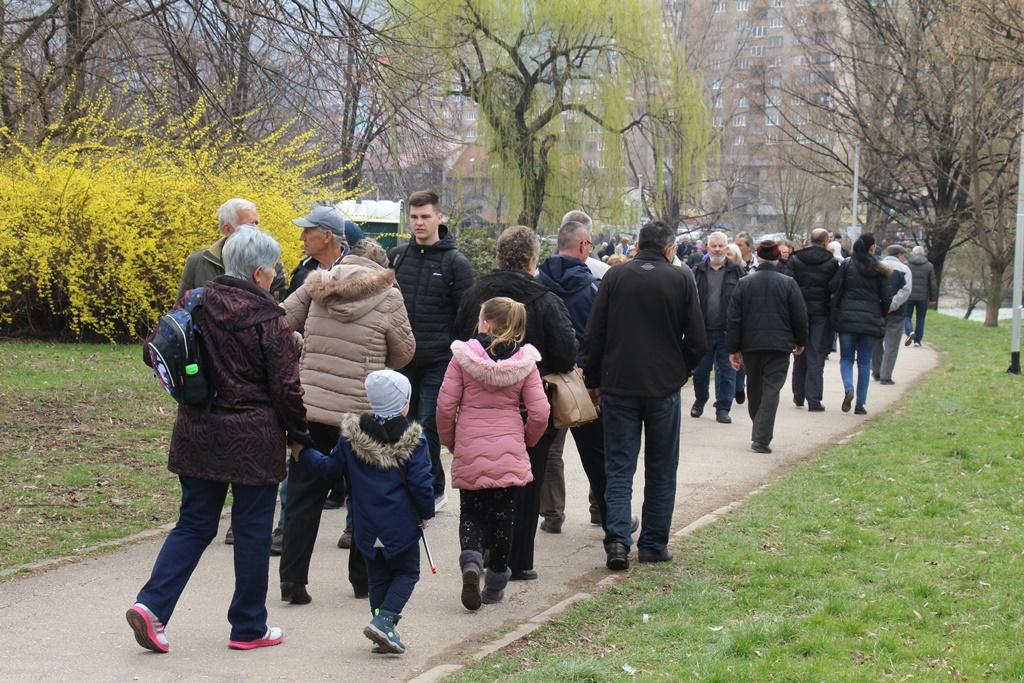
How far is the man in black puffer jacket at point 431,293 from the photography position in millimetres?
8086

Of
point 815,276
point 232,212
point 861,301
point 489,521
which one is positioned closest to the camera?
point 489,521

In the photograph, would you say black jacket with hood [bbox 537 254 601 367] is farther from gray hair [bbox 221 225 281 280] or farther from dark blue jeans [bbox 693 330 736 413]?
dark blue jeans [bbox 693 330 736 413]

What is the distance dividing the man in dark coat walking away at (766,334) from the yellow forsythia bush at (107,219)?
834cm

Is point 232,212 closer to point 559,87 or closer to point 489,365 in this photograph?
point 489,365

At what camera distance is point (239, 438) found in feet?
17.9

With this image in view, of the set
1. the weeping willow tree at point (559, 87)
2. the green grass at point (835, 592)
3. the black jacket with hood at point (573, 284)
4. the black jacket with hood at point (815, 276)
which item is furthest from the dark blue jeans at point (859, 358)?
the weeping willow tree at point (559, 87)

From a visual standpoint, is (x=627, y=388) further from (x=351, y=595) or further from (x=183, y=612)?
(x=183, y=612)

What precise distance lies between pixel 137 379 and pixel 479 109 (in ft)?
55.3

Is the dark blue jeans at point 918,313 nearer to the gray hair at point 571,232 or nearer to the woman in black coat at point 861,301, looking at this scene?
the woman in black coat at point 861,301

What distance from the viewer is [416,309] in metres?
8.12

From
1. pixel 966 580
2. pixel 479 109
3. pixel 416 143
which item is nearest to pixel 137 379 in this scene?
pixel 416 143

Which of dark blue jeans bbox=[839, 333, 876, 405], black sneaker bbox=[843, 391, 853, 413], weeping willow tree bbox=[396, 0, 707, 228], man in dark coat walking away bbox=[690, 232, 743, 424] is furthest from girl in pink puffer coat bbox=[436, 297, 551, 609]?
weeping willow tree bbox=[396, 0, 707, 228]

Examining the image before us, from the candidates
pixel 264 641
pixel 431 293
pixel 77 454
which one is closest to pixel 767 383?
pixel 431 293

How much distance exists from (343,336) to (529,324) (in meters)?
1.10
